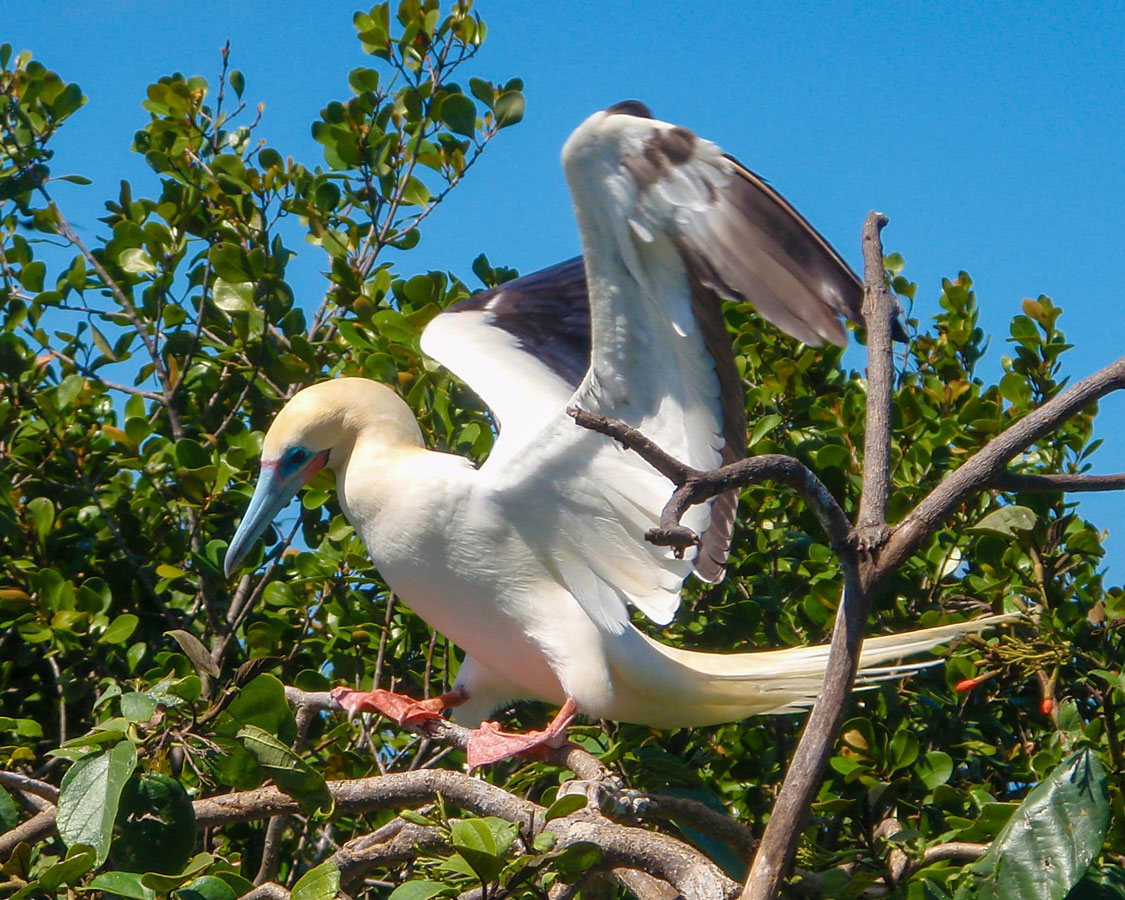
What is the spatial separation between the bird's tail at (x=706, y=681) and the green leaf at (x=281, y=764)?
3.61ft

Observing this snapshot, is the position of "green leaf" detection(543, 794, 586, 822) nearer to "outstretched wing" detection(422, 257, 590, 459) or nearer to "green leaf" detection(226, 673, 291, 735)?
"green leaf" detection(226, 673, 291, 735)

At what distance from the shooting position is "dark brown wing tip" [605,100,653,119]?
258 cm

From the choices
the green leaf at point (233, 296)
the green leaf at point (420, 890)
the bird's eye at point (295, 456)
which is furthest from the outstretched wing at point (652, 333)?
the green leaf at point (420, 890)

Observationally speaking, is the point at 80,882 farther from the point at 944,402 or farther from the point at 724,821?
the point at 944,402

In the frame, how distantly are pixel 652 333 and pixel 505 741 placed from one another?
96cm

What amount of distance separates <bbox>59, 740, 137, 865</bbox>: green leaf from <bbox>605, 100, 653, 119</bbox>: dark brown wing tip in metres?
1.57

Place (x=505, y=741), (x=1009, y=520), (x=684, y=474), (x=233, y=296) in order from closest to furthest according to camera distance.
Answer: (x=684, y=474) < (x=1009, y=520) < (x=505, y=741) < (x=233, y=296)

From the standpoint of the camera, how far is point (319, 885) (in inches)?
64.8

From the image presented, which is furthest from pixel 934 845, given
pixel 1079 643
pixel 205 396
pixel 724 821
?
pixel 205 396

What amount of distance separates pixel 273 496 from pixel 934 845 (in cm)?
172

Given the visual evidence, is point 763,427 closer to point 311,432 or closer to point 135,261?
point 311,432

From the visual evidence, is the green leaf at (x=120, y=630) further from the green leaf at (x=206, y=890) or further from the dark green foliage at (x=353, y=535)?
the green leaf at (x=206, y=890)

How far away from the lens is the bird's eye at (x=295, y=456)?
309 centimetres

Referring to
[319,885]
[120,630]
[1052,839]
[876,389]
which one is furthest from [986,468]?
[120,630]
